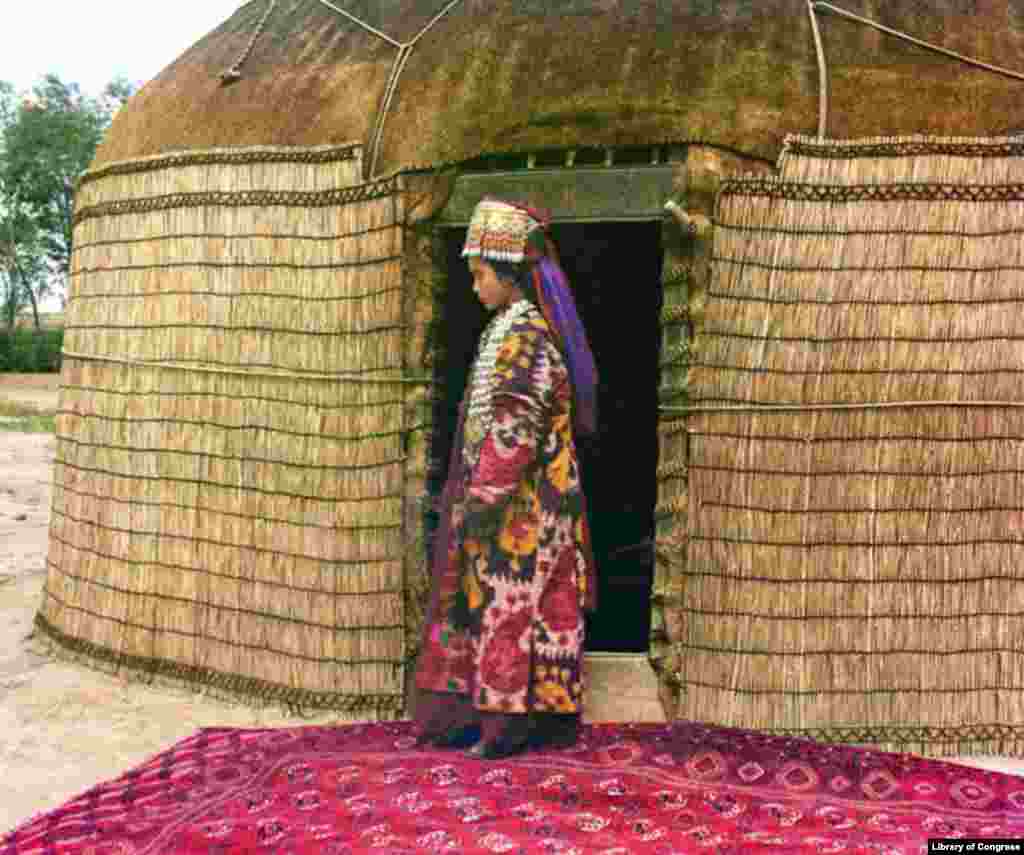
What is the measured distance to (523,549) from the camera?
156 inches

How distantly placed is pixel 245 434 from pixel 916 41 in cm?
309

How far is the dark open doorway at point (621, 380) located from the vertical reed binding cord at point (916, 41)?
89.1 inches

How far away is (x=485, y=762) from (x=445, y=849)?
62 cm

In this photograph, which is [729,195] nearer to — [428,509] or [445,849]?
[428,509]

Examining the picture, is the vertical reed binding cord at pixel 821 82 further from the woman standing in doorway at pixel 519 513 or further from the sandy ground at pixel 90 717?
the sandy ground at pixel 90 717

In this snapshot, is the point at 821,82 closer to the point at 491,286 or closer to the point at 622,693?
the point at 491,286

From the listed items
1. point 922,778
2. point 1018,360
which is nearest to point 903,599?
point 922,778

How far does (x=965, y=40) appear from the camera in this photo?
14.9 ft

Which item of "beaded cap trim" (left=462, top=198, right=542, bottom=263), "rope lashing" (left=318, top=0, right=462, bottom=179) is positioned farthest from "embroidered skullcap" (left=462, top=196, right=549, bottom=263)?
"rope lashing" (left=318, top=0, right=462, bottom=179)

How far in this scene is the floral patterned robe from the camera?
12.8 feet

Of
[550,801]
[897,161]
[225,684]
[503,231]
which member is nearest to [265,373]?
[225,684]

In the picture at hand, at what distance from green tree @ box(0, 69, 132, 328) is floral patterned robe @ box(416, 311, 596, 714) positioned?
103 feet

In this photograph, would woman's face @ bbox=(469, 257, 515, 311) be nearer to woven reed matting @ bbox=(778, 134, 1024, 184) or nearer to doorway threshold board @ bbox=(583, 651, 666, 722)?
woven reed matting @ bbox=(778, 134, 1024, 184)

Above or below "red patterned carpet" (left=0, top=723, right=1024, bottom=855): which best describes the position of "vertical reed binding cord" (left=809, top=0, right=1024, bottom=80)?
above
